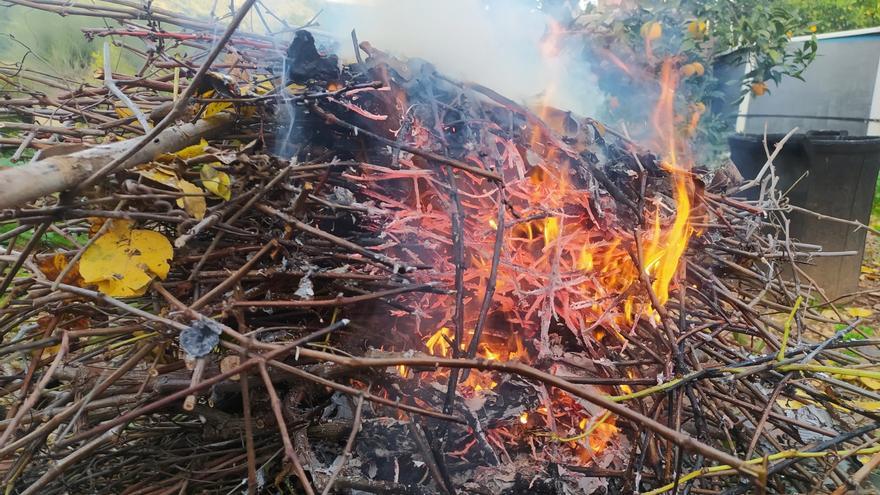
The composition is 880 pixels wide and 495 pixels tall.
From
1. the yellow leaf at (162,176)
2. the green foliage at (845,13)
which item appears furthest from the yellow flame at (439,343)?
the green foliage at (845,13)

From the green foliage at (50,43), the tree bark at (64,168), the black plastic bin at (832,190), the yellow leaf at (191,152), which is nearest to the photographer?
the tree bark at (64,168)

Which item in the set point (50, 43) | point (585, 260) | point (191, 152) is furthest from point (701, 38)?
point (50, 43)

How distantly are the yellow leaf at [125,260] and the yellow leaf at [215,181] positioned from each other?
23 centimetres

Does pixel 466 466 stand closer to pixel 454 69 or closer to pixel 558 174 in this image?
pixel 558 174

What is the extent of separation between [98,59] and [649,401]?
623cm

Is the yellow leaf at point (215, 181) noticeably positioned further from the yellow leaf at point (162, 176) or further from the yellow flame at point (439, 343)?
the yellow flame at point (439, 343)

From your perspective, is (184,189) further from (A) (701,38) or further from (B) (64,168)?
(A) (701,38)

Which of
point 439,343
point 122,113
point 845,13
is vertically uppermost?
point 845,13

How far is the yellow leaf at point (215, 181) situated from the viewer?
1.69 m

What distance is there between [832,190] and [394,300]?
18.4 feet

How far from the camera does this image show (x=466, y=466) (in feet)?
6.32

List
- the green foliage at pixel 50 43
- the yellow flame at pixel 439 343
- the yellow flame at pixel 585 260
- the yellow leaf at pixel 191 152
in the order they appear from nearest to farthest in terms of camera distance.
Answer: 1. the yellow leaf at pixel 191 152
2. the yellow flame at pixel 439 343
3. the yellow flame at pixel 585 260
4. the green foliage at pixel 50 43

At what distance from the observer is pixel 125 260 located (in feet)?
5.07

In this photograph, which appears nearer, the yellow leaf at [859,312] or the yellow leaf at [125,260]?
the yellow leaf at [125,260]
